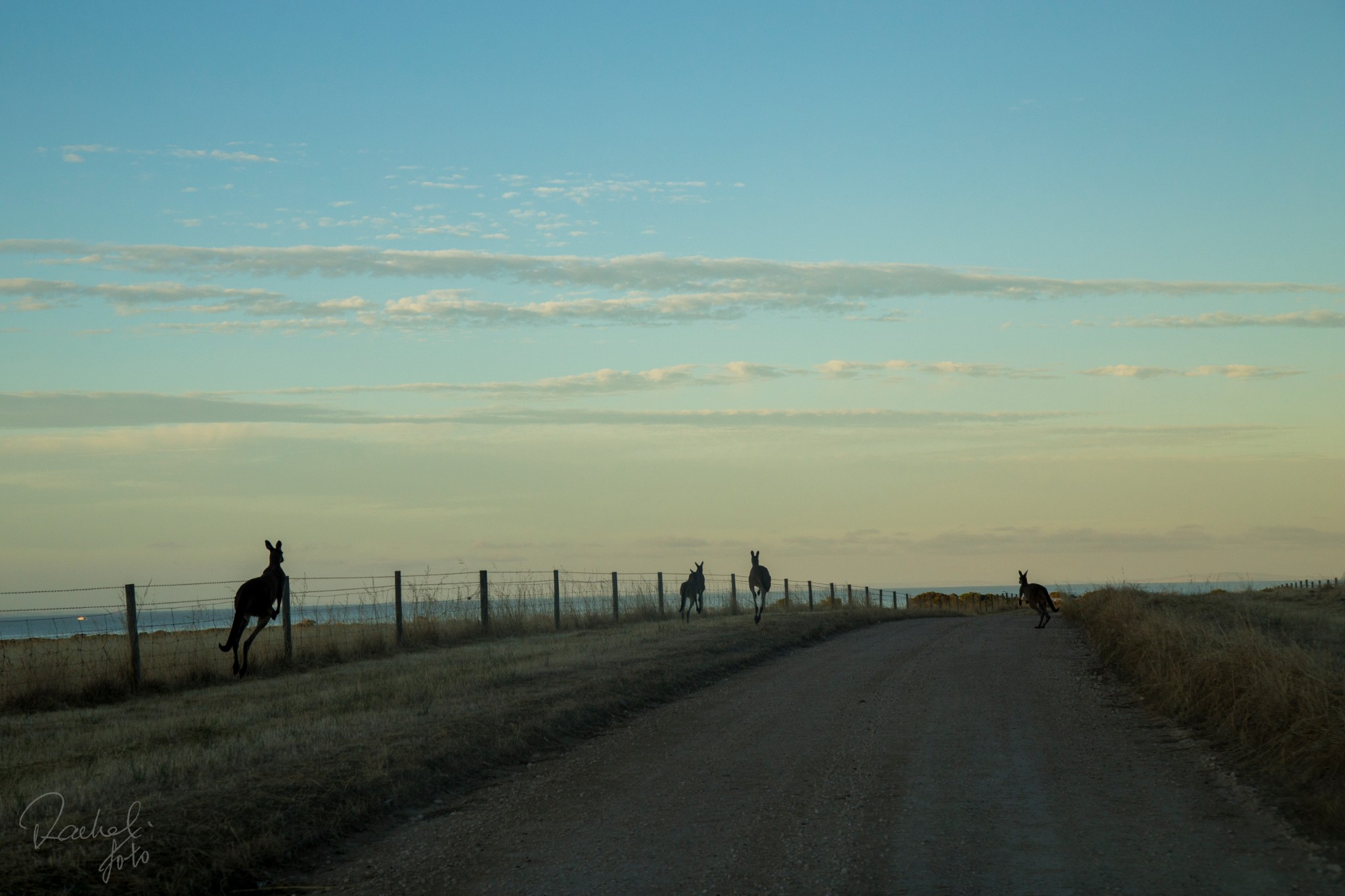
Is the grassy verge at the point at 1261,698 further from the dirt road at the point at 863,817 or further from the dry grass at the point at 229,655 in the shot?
the dry grass at the point at 229,655

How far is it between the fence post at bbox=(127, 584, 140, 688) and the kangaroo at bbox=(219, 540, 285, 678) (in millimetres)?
1498

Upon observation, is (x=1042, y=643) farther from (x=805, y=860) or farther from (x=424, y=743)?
(x=805, y=860)

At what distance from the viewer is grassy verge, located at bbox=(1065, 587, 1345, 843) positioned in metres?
7.38

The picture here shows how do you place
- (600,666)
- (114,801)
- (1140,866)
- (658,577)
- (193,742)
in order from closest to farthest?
1. (1140,866)
2. (114,801)
3. (193,742)
4. (600,666)
5. (658,577)

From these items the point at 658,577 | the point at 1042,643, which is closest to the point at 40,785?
the point at 1042,643

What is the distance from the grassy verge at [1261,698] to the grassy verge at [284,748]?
249 inches

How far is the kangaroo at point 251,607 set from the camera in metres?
18.8

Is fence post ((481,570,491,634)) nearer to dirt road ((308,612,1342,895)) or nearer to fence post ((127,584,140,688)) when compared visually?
fence post ((127,584,140,688))

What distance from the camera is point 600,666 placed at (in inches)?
658

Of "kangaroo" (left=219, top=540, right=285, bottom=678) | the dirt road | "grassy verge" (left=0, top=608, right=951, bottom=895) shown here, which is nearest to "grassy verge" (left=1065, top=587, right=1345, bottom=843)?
the dirt road

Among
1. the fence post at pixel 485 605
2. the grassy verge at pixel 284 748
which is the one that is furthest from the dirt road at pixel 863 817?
the fence post at pixel 485 605

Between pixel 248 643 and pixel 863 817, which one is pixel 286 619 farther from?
pixel 863 817

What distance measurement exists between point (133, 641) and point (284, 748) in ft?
29.6

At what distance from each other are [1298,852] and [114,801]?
8043 mm
